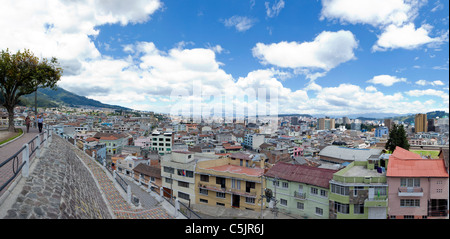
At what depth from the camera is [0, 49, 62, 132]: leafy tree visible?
8.42 m

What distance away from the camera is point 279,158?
26.8 meters

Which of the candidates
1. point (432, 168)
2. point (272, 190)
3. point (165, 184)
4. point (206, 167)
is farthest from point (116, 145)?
point (432, 168)

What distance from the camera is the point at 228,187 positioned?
44.6 ft

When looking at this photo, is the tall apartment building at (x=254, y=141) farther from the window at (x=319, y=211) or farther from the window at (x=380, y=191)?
the window at (x=380, y=191)

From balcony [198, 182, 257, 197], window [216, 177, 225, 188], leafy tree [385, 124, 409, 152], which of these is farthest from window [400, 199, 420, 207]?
window [216, 177, 225, 188]

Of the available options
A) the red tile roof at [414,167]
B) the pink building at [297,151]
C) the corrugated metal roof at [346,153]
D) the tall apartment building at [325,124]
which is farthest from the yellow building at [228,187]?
the tall apartment building at [325,124]

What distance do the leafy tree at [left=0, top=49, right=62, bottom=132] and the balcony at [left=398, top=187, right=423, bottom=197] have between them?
1399 centimetres

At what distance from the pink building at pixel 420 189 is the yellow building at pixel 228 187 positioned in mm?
6077

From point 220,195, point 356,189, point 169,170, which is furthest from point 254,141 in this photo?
point 356,189

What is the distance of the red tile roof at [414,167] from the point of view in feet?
25.8
